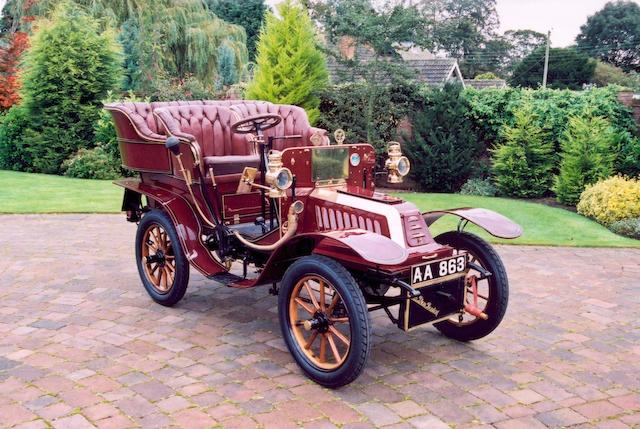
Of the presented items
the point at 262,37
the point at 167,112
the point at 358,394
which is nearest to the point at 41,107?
the point at 262,37

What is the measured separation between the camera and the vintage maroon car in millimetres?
3578

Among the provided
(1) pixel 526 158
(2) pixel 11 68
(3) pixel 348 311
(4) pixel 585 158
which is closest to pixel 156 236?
(3) pixel 348 311

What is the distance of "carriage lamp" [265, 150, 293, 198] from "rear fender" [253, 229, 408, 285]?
1.08 ft

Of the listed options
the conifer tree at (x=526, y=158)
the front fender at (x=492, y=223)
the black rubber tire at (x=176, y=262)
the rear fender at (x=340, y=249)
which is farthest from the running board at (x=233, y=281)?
the conifer tree at (x=526, y=158)

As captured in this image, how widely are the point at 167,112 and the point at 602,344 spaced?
3.73m

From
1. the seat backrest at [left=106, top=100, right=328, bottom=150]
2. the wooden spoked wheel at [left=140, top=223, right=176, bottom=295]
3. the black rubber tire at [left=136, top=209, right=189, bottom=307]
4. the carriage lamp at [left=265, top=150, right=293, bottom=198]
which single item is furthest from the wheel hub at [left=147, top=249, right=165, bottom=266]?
the carriage lamp at [left=265, top=150, right=293, bottom=198]

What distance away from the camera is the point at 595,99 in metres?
10.7

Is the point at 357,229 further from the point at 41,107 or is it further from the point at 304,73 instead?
the point at 41,107

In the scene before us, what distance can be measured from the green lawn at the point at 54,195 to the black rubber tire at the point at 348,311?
577 cm

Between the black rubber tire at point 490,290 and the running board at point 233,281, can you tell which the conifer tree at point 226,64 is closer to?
the running board at point 233,281

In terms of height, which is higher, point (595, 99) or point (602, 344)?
point (595, 99)

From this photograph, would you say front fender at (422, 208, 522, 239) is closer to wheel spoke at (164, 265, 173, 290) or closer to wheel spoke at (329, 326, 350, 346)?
wheel spoke at (329, 326, 350, 346)

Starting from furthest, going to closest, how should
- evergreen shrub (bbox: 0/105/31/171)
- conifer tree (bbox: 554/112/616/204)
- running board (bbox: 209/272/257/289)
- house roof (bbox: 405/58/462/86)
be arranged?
house roof (bbox: 405/58/462/86), evergreen shrub (bbox: 0/105/31/171), conifer tree (bbox: 554/112/616/204), running board (bbox: 209/272/257/289)

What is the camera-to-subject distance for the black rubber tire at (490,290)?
157 inches
